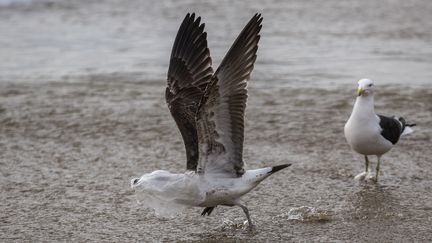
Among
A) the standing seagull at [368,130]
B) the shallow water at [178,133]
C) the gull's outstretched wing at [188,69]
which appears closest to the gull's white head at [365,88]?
the standing seagull at [368,130]

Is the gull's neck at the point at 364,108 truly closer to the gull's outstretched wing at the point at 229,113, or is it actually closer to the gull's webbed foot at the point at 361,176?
the gull's webbed foot at the point at 361,176

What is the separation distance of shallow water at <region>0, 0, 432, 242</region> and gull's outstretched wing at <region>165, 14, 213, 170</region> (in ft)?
2.88

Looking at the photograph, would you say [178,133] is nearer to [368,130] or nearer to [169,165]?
[169,165]

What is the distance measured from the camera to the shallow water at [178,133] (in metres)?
6.01

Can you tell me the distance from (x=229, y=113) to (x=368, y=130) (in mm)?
1734

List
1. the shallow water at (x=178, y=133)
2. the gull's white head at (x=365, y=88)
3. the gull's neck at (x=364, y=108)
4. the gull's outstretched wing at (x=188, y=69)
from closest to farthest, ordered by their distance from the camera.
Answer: the shallow water at (x=178, y=133)
the gull's outstretched wing at (x=188, y=69)
the gull's neck at (x=364, y=108)
the gull's white head at (x=365, y=88)

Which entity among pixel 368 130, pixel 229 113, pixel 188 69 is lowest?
pixel 368 130

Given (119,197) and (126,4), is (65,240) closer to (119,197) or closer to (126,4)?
(119,197)

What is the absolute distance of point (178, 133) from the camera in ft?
28.2

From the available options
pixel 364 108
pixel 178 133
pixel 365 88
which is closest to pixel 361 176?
pixel 364 108

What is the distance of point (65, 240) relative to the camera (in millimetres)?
5633

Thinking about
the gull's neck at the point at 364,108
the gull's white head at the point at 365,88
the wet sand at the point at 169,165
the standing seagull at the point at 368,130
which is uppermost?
the gull's white head at the point at 365,88

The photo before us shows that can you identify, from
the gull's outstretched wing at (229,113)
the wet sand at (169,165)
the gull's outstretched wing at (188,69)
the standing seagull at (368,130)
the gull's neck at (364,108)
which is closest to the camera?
the gull's outstretched wing at (229,113)

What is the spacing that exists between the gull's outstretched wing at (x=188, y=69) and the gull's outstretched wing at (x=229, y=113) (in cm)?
52
